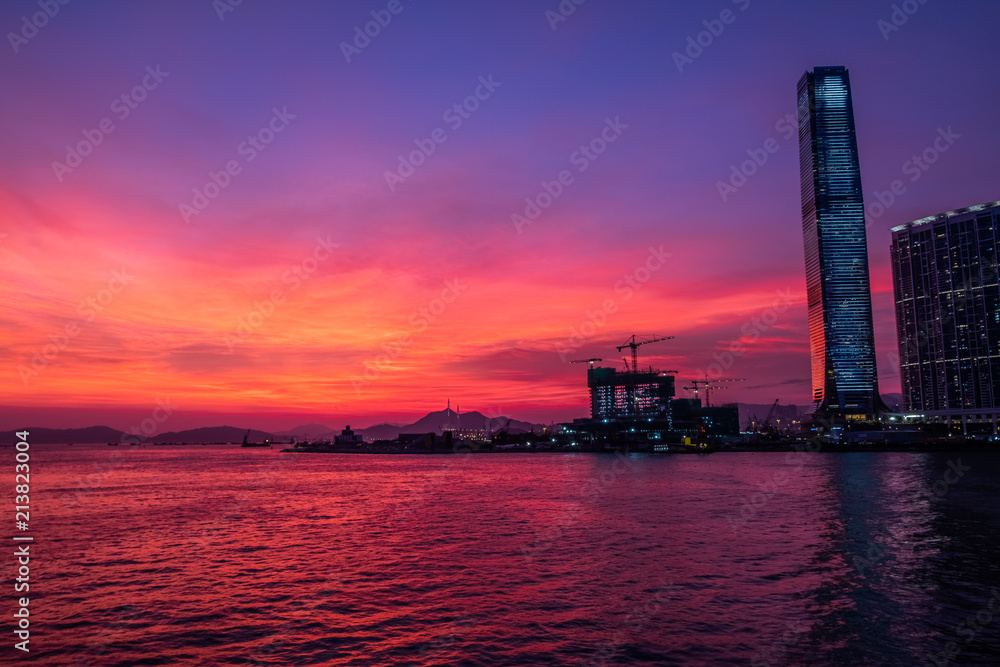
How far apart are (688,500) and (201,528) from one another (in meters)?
55.6

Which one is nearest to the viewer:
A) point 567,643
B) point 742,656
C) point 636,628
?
point 742,656

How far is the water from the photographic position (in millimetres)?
23734

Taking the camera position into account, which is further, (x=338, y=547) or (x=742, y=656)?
(x=338, y=547)

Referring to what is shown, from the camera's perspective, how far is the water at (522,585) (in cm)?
2373

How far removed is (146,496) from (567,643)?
83989mm

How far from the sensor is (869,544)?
4325 cm

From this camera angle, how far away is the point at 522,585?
33.5 m

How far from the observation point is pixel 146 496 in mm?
86625

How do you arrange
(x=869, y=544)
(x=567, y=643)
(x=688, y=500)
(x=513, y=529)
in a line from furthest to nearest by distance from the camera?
(x=688, y=500) < (x=513, y=529) < (x=869, y=544) < (x=567, y=643)

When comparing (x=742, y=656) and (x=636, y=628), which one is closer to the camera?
(x=742, y=656)

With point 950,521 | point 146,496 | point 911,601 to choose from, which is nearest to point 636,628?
point 911,601

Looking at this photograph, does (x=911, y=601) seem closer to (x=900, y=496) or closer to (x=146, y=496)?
(x=900, y=496)

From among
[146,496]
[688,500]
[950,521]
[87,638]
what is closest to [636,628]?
[87,638]

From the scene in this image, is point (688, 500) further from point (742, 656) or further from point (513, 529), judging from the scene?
point (742, 656)
